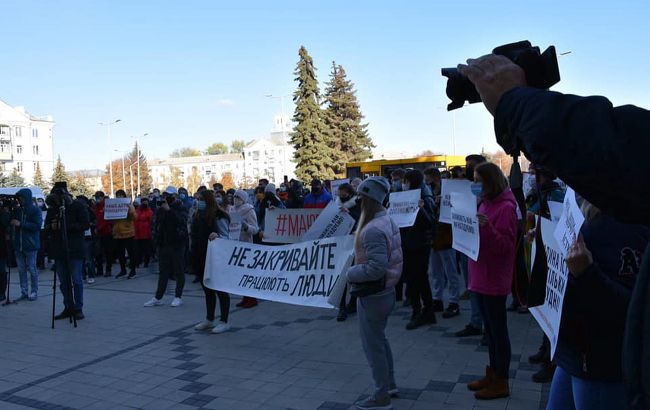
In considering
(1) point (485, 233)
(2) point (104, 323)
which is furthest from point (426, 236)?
(2) point (104, 323)

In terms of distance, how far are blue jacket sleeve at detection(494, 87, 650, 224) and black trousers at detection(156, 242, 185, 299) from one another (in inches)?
382

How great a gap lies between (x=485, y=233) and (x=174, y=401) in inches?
135

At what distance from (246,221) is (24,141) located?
10613 centimetres

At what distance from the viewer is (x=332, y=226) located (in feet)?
24.8

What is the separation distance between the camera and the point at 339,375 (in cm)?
582

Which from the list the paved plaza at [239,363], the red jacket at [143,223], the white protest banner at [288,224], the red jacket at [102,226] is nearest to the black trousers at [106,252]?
the red jacket at [102,226]

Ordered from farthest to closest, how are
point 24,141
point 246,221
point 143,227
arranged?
point 24,141 < point 143,227 < point 246,221

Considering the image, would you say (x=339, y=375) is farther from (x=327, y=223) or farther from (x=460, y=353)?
(x=327, y=223)

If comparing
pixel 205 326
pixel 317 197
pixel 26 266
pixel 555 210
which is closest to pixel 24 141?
pixel 26 266

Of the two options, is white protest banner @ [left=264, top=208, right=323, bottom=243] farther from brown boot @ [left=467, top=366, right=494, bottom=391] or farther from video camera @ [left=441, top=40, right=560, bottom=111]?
video camera @ [left=441, top=40, right=560, bottom=111]

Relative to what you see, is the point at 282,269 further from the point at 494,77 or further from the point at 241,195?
the point at 494,77

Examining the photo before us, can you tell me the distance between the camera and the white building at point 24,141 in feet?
317

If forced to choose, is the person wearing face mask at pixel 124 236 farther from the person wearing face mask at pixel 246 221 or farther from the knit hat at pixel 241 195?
the knit hat at pixel 241 195

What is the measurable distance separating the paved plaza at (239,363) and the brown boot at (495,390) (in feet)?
0.18
